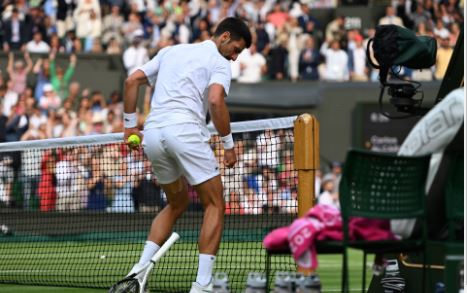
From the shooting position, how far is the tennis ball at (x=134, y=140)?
9.54 m

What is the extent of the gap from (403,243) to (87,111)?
17.4 meters

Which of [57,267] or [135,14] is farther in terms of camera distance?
[135,14]

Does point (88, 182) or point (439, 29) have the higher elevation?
point (439, 29)

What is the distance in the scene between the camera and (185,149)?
9.24 metres

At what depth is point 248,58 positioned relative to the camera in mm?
26219

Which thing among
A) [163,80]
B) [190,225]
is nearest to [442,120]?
[163,80]

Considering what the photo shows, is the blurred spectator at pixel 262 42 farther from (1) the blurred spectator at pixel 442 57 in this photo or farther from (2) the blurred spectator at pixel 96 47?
(1) the blurred spectator at pixel 442 57

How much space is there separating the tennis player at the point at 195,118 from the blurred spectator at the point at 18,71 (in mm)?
15854

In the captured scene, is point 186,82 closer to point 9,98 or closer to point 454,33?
point 9,98

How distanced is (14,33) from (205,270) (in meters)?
18.6

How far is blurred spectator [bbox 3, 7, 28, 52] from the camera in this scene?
87.5 feet

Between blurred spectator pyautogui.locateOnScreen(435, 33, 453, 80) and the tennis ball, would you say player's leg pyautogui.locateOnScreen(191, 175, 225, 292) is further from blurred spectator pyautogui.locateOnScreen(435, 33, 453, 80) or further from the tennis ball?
blurred spectator pyautogui.locateOnScreen(435, 33, 453, 80)

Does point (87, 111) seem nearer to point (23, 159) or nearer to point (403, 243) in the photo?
point (23, 159)

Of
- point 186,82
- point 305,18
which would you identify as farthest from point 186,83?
point 305,18
